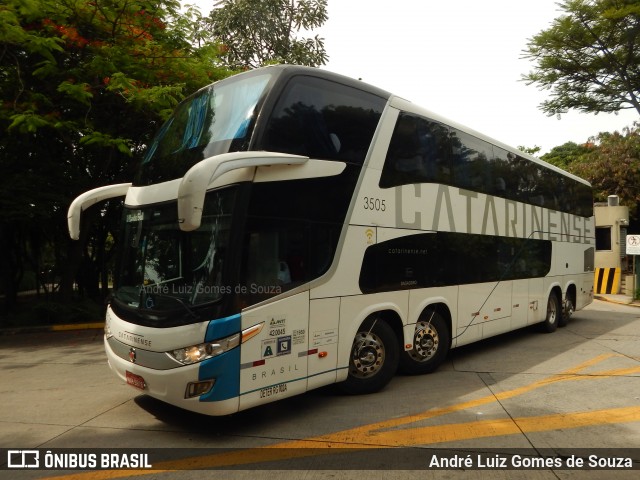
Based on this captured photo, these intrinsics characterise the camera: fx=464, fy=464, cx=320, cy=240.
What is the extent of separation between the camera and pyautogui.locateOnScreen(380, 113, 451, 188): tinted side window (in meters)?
6.12

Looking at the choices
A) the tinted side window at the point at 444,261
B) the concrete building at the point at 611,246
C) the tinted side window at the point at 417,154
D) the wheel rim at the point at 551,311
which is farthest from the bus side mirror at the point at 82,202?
the concrete building at the point at 611,246

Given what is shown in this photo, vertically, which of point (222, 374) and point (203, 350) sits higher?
point (203, 350)

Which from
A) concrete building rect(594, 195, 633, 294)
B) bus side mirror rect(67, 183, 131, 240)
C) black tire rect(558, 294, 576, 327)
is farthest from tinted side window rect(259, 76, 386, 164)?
concrete building rect(594, 195, 633, 294)

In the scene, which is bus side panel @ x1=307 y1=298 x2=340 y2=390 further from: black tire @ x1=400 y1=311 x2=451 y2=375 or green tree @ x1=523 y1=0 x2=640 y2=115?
green tree @ x1=523 y1=0 x2=640 y2=115

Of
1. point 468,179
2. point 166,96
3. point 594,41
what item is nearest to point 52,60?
point 166,96

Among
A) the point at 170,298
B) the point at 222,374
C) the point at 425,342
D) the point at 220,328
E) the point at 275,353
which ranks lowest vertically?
the point at 425,342

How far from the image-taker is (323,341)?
514cm

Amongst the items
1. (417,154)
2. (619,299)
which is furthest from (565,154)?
(417,154)

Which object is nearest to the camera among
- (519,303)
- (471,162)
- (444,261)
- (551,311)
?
(444,261)

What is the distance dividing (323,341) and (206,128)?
2.68 metres

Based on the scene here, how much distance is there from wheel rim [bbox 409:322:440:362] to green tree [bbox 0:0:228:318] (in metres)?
7.40

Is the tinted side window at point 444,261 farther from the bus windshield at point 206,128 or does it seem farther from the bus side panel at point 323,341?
the bus windshield at point 206,128

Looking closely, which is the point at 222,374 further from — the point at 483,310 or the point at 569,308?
the point at 569,308

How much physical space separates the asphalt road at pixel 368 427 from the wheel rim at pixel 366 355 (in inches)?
13.1
